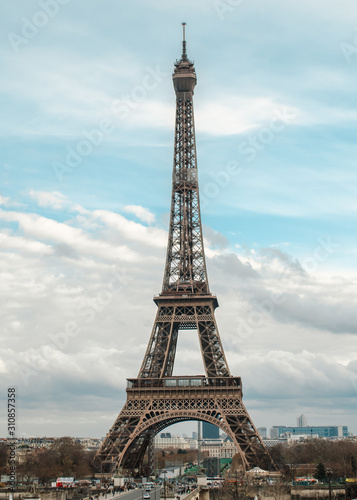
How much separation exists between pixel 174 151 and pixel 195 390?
122 feet

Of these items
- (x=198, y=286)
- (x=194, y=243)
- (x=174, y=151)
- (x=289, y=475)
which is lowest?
(x=289, y=475)

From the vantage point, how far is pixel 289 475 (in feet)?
338

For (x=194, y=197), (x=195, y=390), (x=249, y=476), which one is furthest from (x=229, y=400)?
Answer: (x=194, y=197)

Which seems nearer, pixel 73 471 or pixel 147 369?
pixel 147 369

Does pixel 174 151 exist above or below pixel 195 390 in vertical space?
above

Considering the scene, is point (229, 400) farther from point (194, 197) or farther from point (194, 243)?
point (194, 197)

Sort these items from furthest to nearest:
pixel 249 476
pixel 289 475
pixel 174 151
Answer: pixel 174 151 → pixel 289 475 → pixel 249 476

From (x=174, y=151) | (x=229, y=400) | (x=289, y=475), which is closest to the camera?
(x=229, y=400)

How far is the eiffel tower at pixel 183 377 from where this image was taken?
3629 inches

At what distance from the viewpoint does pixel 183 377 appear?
9688 centimetres

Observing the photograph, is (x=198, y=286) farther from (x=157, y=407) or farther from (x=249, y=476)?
(x=249, y=476)

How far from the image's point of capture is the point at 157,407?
95375 millimetres

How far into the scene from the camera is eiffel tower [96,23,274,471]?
92.2m

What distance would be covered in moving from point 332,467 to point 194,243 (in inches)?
1698
